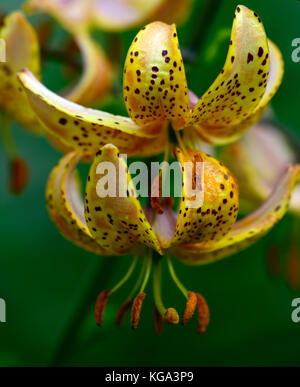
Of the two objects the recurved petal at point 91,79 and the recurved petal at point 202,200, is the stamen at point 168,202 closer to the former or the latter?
the recurved petal at point 202,200

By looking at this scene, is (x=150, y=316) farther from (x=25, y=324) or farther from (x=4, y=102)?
(x=4, y=102)

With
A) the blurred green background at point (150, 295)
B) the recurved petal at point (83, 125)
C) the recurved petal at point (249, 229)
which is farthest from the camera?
the blurred green background at point (150, 295)

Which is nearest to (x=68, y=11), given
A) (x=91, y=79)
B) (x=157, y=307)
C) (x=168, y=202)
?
(x=91, y=79)

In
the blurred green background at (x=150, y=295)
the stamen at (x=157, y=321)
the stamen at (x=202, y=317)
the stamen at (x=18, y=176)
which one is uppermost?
the stamen at (x=18, y=176)

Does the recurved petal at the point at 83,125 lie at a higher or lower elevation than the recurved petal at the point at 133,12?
lower

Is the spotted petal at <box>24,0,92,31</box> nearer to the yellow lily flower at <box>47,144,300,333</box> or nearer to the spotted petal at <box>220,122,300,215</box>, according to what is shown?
the spotted petal at <box>220,122,300,215</box>

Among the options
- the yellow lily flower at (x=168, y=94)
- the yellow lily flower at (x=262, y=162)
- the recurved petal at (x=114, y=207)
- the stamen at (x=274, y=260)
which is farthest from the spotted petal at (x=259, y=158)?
the recurved petal at (x=114, y=207)
